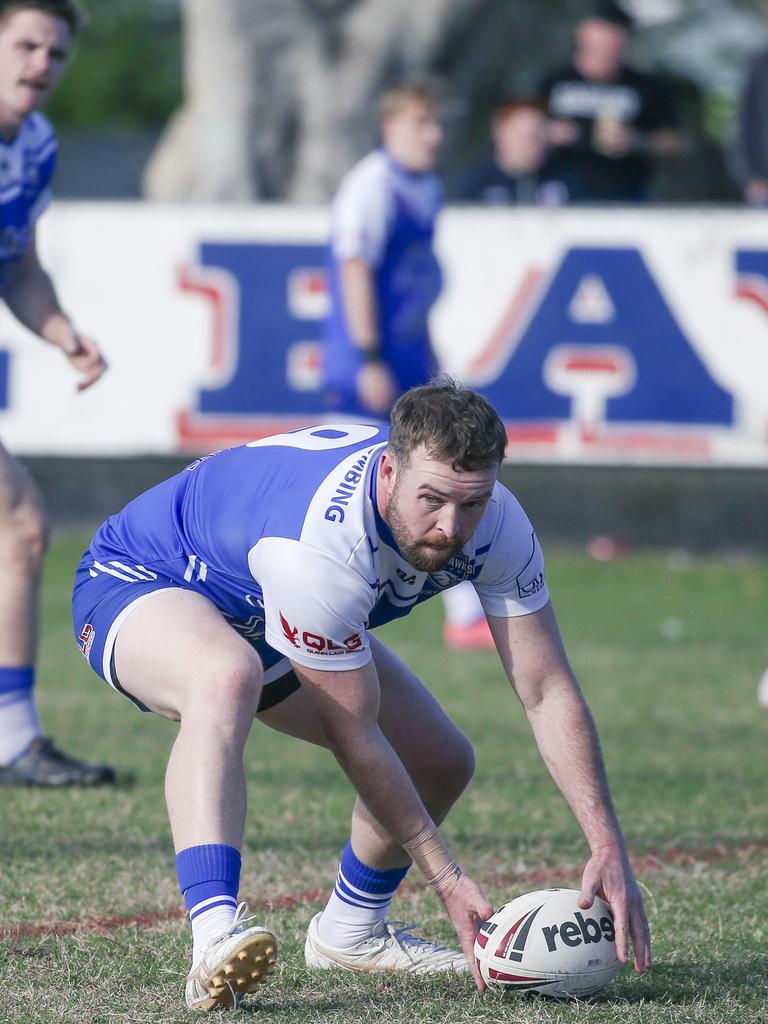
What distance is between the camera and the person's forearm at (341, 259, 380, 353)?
873cm

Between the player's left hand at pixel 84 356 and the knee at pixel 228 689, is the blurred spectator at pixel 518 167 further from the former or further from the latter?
the knee at pixel 228 689

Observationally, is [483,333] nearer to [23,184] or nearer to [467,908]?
[23,184]

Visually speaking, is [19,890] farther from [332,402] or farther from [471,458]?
[332,402]

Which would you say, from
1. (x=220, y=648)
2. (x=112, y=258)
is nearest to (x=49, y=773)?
(x=220, y=648)

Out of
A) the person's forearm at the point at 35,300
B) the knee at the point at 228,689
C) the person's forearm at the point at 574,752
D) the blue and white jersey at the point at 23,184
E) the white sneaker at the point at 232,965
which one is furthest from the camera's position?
the person's forearm at the point at 35,300

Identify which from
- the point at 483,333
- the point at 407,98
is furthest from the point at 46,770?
the point at 483,333

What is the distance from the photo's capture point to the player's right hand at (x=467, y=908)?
12.2 feet

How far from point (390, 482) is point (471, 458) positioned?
0.21 m

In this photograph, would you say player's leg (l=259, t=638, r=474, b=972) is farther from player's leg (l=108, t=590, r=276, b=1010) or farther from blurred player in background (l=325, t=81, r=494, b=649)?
blurred player in background (l=325, t=81, r=494, b=649)

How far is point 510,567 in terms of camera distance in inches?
157

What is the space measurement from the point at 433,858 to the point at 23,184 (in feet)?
11.6

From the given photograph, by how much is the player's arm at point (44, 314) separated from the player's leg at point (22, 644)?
53cm

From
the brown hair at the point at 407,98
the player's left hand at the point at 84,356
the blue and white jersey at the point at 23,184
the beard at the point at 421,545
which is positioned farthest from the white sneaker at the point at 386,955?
the brown hair at the point at 407,98

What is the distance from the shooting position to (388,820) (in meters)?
3.80
